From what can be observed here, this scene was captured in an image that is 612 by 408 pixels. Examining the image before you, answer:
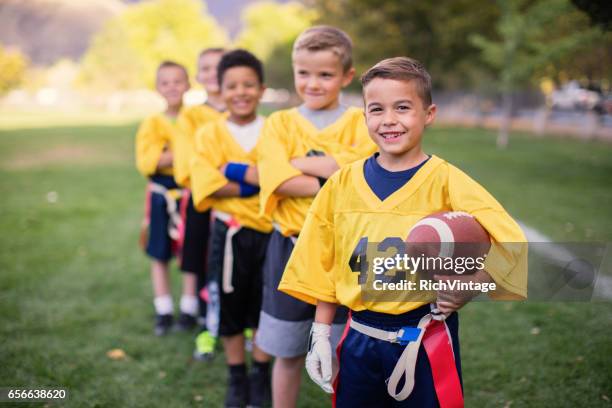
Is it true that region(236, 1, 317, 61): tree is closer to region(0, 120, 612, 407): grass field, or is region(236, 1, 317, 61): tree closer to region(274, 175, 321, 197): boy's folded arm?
region(0, 120, 612, 407): grass field

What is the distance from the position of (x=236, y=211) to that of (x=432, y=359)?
1590 millimetres

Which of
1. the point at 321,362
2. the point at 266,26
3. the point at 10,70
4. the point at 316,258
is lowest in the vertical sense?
the point at 321,362

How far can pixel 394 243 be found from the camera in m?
2.04

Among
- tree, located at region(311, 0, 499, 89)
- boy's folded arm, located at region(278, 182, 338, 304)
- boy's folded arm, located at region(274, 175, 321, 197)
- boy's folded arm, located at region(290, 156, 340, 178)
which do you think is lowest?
boy's folded arm, located at region(278, 182, 338, 304)

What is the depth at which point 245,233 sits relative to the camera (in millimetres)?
3299

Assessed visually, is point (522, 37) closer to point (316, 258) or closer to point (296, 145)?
point (296, 145)

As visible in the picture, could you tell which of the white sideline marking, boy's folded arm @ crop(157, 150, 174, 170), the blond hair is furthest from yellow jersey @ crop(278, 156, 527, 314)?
boy's folded arm @ crop(157, 150, 174, 170)

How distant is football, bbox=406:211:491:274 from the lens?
6.17 ft

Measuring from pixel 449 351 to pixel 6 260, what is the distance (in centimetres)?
616

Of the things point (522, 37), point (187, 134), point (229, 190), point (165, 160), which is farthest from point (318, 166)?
point (522, 37)

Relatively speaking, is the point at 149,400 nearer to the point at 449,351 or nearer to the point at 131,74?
the point at 449,351

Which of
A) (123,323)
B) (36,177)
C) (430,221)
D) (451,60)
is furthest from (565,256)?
(451,60)

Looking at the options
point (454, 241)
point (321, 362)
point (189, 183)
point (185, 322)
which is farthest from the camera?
point (185, 322)

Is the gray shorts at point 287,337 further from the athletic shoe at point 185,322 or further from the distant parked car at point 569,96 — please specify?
the distant parked car at point 569,96
